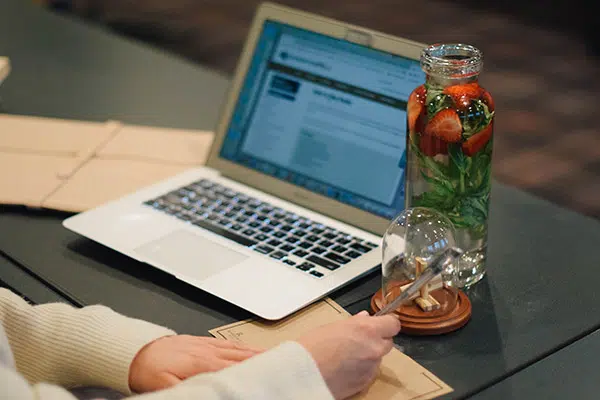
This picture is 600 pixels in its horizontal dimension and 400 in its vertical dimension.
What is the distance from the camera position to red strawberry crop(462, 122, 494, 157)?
103cm

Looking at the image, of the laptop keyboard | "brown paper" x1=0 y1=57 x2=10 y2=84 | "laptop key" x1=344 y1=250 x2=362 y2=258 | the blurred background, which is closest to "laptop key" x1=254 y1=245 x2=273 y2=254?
the laptop keyboard

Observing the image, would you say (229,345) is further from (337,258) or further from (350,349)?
(337,258)

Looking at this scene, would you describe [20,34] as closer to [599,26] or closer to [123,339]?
[123,339]

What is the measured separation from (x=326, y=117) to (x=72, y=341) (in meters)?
0.49

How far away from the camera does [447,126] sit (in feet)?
3.34

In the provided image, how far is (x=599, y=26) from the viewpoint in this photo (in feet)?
13.5

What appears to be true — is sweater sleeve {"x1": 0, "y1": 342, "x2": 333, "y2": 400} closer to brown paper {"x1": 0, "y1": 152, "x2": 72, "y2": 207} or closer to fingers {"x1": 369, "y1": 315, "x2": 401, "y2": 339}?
fingers {"x1": 369, "y1": 315, "x2": 401, "y2": 339}

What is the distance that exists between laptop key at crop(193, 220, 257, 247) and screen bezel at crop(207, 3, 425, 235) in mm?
120

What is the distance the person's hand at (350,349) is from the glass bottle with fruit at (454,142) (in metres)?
0.21

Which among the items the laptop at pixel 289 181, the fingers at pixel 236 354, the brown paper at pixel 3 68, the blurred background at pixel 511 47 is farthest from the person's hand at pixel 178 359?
the blurred background at pixel 511 47

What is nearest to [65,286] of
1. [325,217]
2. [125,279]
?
[125,279]

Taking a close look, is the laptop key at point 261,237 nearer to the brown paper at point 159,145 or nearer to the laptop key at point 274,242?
the laptop key at point 274,242

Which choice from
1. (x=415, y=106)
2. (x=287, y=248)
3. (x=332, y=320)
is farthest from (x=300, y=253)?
(x=415, y=106)

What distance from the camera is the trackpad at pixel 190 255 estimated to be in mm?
1118
